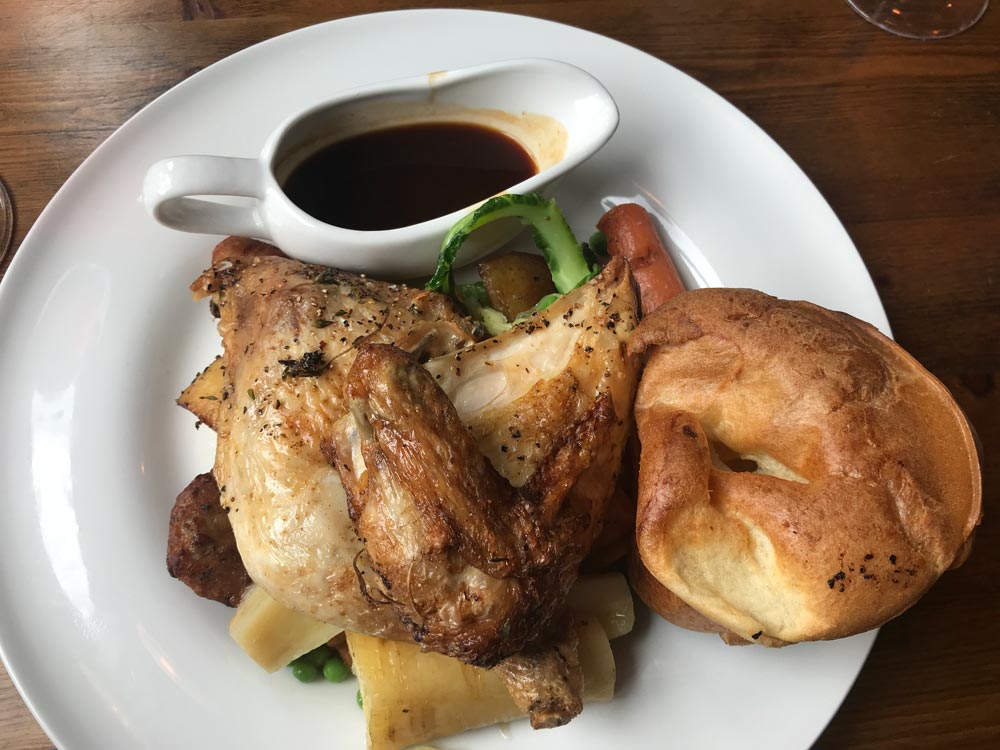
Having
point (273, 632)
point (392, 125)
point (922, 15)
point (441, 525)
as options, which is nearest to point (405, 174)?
point (392, 125)

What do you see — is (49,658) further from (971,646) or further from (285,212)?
(971,646)

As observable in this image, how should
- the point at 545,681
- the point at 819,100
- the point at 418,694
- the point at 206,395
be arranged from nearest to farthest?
the point at 545,681, the point at 418,694, the point at 206,395, the point at 819,100

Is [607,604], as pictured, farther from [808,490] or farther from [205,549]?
[205,549]

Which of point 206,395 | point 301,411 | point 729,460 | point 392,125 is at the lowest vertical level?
point 206,395

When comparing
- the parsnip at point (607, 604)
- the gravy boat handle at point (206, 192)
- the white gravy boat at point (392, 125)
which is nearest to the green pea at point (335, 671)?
the parsnip at point (607, 604)

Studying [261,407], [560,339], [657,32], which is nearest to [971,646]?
[560,339]

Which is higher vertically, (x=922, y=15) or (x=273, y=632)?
(x=922, y=15)

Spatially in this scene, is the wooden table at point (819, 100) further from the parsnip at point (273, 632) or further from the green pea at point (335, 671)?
the green pea at point (335, 671)
